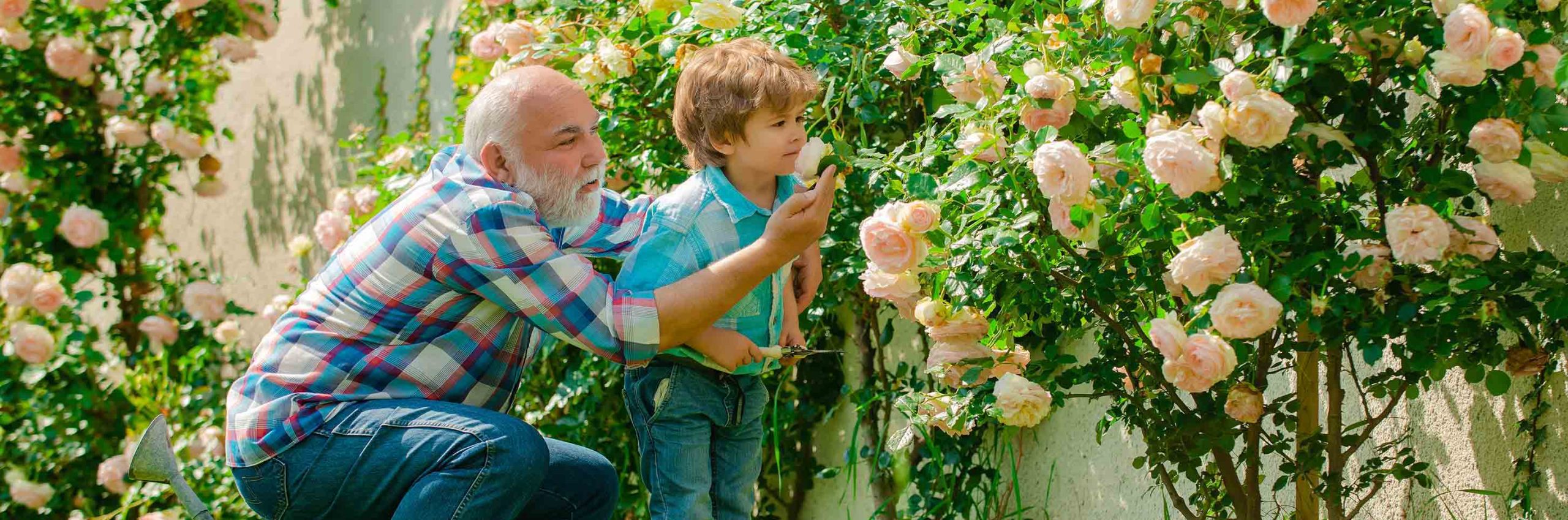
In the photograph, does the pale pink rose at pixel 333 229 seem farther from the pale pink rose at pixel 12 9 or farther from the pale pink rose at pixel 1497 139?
the pale pink rose at pixel 1497 139

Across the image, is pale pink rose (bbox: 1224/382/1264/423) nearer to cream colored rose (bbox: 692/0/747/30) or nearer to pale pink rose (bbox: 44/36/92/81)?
cream colored rose (bbox: 692/0/747/30)

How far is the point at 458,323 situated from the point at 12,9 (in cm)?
311

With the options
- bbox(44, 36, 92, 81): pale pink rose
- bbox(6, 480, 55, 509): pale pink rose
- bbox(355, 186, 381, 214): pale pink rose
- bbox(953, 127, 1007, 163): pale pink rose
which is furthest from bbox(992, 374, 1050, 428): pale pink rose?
bbox(44, 36, 92, 81): pale pink rose

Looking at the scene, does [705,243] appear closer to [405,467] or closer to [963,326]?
[963,326]

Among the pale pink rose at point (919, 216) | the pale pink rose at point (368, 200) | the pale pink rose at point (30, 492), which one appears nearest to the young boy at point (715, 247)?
the pale pink rose at point (919, 216)

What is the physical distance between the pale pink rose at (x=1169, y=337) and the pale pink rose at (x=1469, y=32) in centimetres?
46

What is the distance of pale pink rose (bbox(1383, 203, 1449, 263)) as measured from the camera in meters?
1.65

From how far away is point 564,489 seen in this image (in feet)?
7.58

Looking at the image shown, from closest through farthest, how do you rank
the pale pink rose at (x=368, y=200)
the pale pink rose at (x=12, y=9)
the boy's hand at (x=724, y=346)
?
the boy's hand at (x=724, y=346), the pale pink rose at (x=368, y=200), the pale pink rose at (x=12, y=9)

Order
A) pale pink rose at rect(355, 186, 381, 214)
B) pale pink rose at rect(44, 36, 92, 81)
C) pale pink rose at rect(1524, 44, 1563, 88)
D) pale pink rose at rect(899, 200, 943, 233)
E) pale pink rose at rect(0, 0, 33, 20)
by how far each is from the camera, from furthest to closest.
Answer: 1. pale pink rose at rect(44, 36, 92, 81)
2. pale pink rose at rect(0, 0, 33, 20)
3. pale pink rose at rect(355, 186, 381, 214)
4. pale pink rose at rect(899, 200, 943, 233)
5. pale pink rose at rect(1524, 44, 1563, 88)

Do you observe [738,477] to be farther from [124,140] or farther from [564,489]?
[124,140]

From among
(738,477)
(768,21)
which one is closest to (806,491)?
(738,477)

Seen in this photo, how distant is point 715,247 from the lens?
7.43 ft

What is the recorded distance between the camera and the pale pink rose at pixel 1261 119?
1.62 metres
